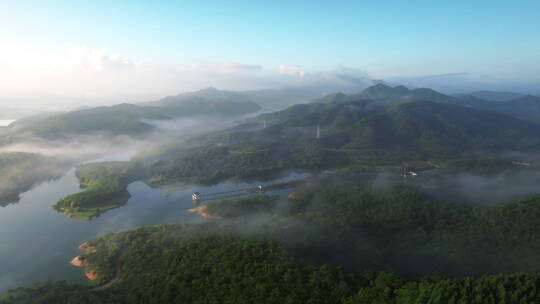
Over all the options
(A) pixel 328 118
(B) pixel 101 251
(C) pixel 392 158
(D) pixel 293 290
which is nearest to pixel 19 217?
(B) pixel 101 251

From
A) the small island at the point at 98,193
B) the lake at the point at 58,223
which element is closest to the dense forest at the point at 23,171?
the lake at the point at 58,223

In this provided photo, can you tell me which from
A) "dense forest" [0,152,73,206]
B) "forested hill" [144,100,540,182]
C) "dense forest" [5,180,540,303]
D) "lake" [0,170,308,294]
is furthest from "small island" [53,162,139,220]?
"dense forest" [5,180,540,303]

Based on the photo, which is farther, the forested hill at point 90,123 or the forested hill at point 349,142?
the forested hill at point 90,123

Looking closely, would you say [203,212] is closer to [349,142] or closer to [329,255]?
[329,255]

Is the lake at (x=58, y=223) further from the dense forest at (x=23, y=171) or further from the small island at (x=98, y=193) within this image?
the dense forest at (x=23, y=171)

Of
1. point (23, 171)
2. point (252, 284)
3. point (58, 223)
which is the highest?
point (23, 171)

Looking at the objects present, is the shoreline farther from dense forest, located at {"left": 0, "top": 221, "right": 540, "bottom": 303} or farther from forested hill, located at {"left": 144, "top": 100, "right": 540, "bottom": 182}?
forested hill, located at {"left": 144, "top": 100, "right": 540, "bottom": 182}

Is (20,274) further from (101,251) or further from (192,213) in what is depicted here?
(192,213)

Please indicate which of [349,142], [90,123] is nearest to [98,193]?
[90,123]
